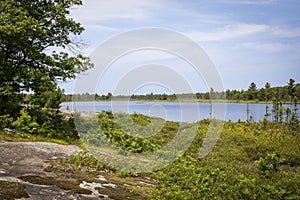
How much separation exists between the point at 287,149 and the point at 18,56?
15873mm

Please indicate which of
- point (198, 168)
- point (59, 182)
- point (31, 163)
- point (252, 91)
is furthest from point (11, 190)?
point (252, 91)

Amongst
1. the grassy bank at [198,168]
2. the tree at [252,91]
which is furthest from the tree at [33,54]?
the tree at [252,91]

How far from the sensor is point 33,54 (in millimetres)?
17703

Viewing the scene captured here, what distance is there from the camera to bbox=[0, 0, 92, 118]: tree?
1659 centimetres

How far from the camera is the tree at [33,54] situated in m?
16.6

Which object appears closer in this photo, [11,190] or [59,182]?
[11,190]

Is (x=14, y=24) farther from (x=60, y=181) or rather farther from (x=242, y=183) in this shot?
(x=242, y=183)

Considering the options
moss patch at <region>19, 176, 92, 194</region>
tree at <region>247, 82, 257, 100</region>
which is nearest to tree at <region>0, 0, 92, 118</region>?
moss patch at <region>19, 176, 92, 194</region>

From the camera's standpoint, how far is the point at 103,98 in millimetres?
17953

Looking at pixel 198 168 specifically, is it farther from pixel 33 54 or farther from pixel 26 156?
pixel 33 54

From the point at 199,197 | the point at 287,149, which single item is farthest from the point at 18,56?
the point at 287,149

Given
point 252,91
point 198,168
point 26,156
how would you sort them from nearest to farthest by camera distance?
point 26,156, point 198,168, point 252,91

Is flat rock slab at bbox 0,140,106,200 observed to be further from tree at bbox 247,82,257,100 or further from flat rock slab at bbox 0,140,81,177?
tree at bbox 247,82,257,100

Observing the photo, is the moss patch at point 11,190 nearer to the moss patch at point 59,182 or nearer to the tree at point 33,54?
the moss patch at point 59,182
